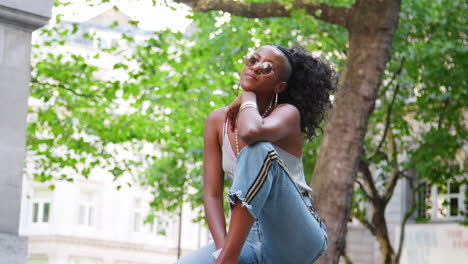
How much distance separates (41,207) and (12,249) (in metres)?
44.1

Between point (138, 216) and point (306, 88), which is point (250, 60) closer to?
point (306, 88)

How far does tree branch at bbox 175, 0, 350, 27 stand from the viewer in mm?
12148

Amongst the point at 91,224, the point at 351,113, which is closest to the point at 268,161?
the point at 351,113

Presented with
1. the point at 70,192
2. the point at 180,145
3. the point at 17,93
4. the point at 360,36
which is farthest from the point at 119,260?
the point at 17,93

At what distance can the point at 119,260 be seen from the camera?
160 ft

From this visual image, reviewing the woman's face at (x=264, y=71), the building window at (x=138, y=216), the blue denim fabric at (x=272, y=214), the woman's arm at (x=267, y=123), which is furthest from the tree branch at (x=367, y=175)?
the building window at (x=138, y=216)

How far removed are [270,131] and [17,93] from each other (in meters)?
1.80

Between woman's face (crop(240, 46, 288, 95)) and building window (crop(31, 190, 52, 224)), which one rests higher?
woman's face (crop(240, 46, 288, 95))

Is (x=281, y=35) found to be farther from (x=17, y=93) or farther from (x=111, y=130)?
(x=17, y=93)

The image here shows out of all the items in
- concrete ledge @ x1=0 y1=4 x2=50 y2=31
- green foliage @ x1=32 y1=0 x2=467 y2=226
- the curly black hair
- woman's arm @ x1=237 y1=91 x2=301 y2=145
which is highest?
green foliage @ x1=32 y1=0 x2=467 y2=226

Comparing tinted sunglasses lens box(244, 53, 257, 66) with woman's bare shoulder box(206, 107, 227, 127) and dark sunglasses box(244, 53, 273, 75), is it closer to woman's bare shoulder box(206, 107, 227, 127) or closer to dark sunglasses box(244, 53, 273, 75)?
dark sunglasses box(244, 53, 273, 75)

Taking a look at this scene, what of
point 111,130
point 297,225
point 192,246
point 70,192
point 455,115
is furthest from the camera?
point 192,246

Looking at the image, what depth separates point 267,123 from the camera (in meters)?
3.56

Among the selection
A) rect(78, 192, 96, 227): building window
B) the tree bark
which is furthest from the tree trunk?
rect(78, 192, 96, 227): building window
